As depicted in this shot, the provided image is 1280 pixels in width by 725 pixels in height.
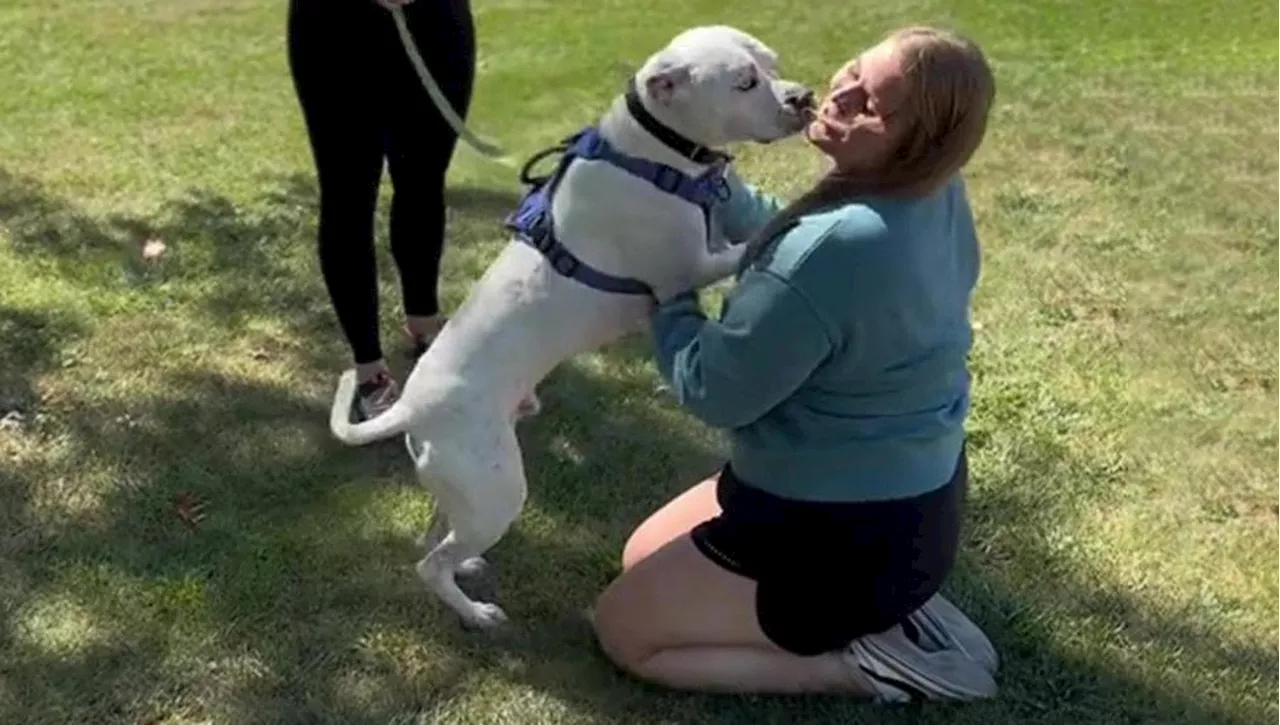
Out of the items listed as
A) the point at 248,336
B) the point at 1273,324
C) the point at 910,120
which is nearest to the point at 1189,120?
the point at 1273,324

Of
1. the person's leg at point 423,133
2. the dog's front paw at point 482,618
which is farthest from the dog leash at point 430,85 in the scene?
the dog's front paw at point 482,618

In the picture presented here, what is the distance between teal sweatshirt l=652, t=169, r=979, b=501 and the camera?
288cm

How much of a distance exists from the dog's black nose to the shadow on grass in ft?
3.82

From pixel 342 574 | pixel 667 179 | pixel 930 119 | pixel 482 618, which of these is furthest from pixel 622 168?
pixel 342 574

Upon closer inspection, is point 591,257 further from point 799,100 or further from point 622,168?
point 799,100

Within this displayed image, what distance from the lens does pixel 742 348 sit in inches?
117

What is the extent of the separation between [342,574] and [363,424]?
44 centimetres

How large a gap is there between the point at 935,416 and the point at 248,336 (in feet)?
8.62

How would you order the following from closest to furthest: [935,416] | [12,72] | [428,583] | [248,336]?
1. [935,416]
2. [428,583]
3. [248,336]
4. [12,72]

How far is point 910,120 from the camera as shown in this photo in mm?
2828

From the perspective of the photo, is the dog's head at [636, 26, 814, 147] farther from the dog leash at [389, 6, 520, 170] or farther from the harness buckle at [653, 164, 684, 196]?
the dog leash at [389, 6, 520, 170]

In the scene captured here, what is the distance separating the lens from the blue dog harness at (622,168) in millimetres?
3061

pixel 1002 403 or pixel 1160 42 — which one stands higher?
pixel 1002 403

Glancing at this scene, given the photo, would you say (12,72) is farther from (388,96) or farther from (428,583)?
(428,583)
